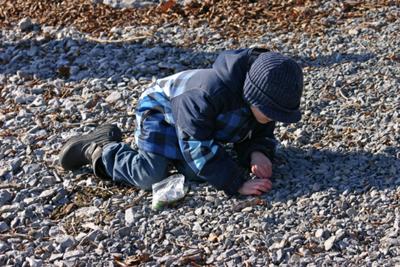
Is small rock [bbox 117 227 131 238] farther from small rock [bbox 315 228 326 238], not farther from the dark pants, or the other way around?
small rock [bbox 315 228 326 238]

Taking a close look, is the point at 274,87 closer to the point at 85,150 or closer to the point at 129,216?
the point at 129,216

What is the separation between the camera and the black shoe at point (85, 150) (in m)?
5.21

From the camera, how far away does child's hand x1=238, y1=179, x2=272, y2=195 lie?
4855 millimetres

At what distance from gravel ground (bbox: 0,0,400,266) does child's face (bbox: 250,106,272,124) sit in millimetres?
407

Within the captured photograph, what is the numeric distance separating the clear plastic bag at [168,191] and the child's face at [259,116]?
0.56 m

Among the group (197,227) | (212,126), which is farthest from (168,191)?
(212,126)

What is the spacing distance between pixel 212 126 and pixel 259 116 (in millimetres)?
262

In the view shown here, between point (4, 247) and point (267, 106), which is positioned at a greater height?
point (267, 106)

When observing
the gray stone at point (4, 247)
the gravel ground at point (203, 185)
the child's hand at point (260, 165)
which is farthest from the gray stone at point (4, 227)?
the child's hand at point (260, 165)

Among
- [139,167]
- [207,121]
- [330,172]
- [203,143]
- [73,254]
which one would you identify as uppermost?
[207,121]

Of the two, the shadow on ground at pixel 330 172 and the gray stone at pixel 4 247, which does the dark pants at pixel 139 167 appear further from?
the gray stone at pixel 4 247

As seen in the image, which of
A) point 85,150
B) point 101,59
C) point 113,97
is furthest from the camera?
point 101,59

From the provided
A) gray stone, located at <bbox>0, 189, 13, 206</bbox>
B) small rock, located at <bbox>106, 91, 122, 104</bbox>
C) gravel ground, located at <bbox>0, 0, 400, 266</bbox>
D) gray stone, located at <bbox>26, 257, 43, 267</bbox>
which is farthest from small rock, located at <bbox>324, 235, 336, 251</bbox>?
small rock, located at <bbox>106, 91, 122, 104</bbox>

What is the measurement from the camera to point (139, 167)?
502 cm
